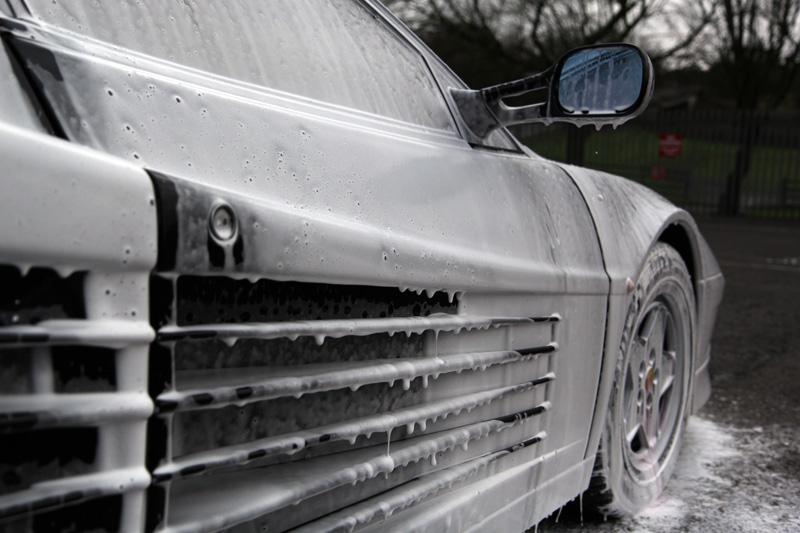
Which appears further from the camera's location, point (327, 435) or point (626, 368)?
point (626, 368)

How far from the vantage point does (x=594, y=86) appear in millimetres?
1727

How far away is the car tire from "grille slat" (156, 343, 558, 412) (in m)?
0.87

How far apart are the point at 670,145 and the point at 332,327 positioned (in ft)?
60.0

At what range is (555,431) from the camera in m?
1.86

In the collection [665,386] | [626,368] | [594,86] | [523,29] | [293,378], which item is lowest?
[665,386]

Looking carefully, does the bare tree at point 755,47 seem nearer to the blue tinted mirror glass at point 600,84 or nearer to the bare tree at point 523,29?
the bare tree at point 523,29

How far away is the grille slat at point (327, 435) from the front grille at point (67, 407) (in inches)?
2.8

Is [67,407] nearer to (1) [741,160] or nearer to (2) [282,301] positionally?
(2) [282,301]

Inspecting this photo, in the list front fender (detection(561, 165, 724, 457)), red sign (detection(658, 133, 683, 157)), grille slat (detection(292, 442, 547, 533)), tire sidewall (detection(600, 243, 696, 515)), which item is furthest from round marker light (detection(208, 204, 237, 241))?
red sign (detection(658, 133, 683, 157))

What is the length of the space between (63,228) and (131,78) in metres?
0.36

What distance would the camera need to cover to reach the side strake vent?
0.95 m

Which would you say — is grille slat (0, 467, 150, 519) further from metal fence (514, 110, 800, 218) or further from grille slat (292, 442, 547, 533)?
metal fence (514, 110, 800, 218)

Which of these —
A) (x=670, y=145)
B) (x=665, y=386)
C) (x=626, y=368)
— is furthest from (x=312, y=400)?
(x=670, y=145)

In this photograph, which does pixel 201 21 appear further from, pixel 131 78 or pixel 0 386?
pixel 0 386
